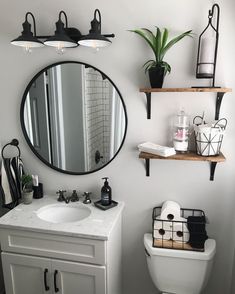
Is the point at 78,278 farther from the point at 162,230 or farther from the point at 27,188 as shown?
the point at 27,188

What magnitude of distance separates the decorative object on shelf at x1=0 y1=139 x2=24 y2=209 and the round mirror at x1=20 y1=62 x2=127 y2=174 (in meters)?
0.15

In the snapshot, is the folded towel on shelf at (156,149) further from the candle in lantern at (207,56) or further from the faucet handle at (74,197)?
the faucet handle at (74,197)

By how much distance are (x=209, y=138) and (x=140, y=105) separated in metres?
0.48

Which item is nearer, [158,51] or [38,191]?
[158,51]

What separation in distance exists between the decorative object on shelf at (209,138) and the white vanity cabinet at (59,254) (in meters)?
0.67

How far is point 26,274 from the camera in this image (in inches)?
63.9

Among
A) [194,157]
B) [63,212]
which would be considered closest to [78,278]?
[63,212]

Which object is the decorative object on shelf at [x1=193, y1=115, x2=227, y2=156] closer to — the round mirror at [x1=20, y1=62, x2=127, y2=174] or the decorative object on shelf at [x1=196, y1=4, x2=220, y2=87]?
the decorative object on shelf at [x1=196, y1=4, x2=220, y2=87]

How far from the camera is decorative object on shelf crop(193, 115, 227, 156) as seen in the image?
1.48m

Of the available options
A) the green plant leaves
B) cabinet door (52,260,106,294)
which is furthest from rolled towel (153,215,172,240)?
the green plant leaves

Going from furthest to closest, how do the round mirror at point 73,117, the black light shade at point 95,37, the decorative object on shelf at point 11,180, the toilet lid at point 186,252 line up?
the decorative object on shelf at point 11,180 → the round mirror at point 73,117 → the toilet lid at point 186,252 → the black light shade at point 95,37

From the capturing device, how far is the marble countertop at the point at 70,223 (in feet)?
4.75

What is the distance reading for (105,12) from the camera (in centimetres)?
161

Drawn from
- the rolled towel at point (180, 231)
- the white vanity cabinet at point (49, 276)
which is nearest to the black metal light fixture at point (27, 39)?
the white vanity cabinet at point (49, 276)
